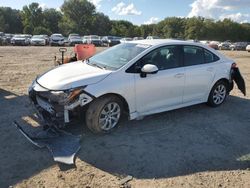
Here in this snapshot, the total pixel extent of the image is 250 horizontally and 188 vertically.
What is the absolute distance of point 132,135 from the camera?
5.97 m

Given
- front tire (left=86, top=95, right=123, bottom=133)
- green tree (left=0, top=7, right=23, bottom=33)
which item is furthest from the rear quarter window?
green tree (left=0, top=7, right=23, bottom=33)

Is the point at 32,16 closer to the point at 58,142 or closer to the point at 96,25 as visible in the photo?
the point at 96,25

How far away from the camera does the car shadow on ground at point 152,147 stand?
4.79 meters

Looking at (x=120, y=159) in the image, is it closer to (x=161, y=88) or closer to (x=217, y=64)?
(x=161, y=88)

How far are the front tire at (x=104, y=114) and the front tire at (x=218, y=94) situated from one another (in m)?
2.72

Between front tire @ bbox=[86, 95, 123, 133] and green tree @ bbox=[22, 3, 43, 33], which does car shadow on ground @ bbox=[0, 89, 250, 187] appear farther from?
green tree @ bbox=[22, 3, 43, 33]

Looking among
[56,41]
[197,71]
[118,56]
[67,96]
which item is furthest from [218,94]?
[56,41]

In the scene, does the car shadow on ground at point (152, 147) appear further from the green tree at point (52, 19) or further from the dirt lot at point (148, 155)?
the green tree at point (52, 19)

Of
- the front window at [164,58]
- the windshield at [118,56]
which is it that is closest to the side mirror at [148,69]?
the front window at [164,58]

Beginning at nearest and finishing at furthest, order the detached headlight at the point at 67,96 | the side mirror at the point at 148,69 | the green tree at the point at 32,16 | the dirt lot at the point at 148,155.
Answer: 1. the dirt lot at the point at 148,155
2. the detached headlight at the point at 67,96
3. the side mirror at the point at 148,69
4. the green tree at the point at 32,16

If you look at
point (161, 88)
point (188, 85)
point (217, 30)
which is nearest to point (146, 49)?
point (161, 88)

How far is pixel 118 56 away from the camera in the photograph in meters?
6.66

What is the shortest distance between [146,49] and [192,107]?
7.15 feet

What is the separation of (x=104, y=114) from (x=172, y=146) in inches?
50.2
